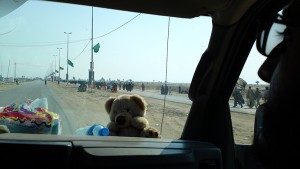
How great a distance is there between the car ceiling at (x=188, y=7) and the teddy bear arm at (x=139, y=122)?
1147 millimetres

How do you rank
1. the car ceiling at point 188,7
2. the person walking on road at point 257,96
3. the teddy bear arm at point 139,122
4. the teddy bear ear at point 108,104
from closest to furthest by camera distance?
the person walking on road at point 257,96
the car ceiling at point 188,7
the teddy bear arm at point 139,122
the teddy bear ear at point 108,104

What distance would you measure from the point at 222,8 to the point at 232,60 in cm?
50

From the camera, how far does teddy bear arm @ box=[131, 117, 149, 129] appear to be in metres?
3.43

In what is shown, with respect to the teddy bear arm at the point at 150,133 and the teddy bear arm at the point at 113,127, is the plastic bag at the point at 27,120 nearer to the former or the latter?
the teddy bear arm at the point at 113,127

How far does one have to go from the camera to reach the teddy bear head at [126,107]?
136 inches

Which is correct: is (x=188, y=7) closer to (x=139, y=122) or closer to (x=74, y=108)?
(x=139, y=122)

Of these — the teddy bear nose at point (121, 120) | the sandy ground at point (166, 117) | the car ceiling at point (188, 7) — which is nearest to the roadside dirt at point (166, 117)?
the sandy ground at point (166, 117)

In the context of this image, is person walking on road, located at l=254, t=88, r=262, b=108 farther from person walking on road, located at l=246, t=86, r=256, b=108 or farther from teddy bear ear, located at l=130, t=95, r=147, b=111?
teddy bear ear, located at l=130, t=95, r=147, b=111

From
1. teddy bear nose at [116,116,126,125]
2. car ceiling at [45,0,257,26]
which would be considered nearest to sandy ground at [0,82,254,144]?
teddy bear nose at [116,116,126,125]

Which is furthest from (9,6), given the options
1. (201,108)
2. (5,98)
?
(201,108)

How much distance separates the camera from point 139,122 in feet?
11.3

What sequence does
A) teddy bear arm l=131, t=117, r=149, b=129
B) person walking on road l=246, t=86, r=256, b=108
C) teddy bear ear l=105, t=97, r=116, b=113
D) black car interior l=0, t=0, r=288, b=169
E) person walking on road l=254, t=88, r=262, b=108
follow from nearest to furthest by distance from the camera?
black car interior l=0, t=0, r=288, b=169 < person walking on road l=254, t=88, r=262, b=108 < person walking on road l=246, t=86, r=256, b=108 < teddy bear arm l=131, t=117, r=149, b=129 < teddy bear ear l=105, t=97, r=116, b=113

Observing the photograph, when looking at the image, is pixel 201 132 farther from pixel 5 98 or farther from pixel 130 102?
pixel 5 98

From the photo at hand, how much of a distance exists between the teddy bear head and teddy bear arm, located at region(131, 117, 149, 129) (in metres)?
0.05
